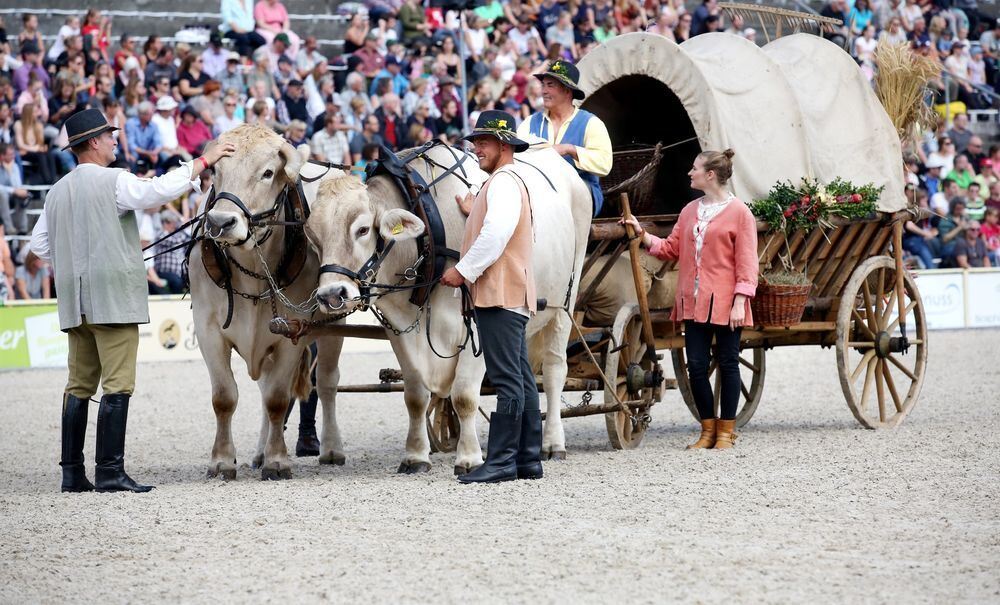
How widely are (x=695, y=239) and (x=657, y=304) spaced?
973 mm

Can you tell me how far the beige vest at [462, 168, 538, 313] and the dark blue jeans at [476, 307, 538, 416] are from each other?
81mm

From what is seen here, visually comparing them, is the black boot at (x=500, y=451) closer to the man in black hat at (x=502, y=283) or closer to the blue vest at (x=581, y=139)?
the man in black hat at (x=502, y=283)

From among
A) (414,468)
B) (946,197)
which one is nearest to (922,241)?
(946,197)

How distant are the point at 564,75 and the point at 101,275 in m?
3.15

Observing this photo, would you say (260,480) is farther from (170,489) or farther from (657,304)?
(657,304)

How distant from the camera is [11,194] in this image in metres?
16.2

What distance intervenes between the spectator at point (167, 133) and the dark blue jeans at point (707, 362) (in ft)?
31.5

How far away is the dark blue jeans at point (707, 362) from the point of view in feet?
27.9

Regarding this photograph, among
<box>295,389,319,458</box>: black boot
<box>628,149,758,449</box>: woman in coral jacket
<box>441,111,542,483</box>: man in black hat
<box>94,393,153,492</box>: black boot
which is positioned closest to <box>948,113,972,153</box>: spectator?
<box>628,149,758,449</box>: woman in coral jacket

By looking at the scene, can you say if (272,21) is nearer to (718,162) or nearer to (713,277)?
(718,162)

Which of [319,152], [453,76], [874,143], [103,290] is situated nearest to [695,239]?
[874,143]

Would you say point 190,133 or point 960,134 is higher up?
point 960,134

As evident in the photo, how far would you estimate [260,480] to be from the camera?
25.4ft

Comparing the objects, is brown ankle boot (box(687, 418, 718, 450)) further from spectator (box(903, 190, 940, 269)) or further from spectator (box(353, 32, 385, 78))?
spectator (box(903, 190, 940, 269))
